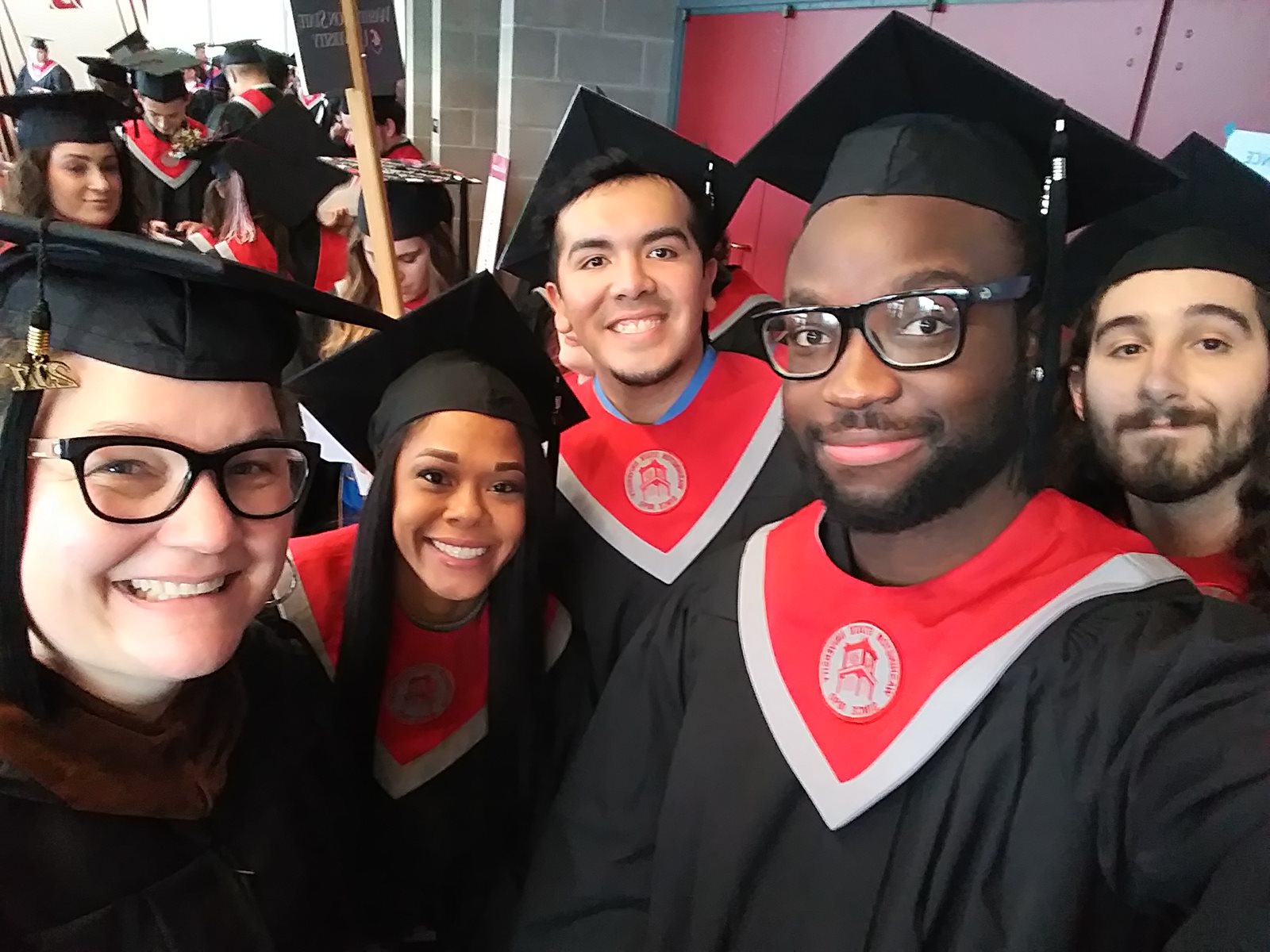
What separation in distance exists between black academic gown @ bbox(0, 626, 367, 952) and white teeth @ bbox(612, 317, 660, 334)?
0.94m

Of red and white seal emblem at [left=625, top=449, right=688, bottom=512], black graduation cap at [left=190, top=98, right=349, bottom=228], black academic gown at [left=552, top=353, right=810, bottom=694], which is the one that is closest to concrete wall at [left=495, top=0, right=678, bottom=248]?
black graduation cap at [left=190, top=98, right=349, bottom=228]

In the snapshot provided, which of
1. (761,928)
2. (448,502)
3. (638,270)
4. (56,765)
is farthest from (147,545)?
(638,270)

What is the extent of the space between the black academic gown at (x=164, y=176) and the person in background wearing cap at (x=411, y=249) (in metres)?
2.70

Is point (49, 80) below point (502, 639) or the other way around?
the other way around

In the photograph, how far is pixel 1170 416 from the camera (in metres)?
1.37

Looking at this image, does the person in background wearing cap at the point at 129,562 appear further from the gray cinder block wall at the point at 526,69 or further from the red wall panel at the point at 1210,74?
the gray cinder block wall at the point at 526,69

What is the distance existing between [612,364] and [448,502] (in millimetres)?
531

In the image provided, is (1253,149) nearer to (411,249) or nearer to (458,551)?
(458,551)

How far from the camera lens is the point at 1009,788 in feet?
3.29

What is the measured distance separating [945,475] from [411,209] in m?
2.65

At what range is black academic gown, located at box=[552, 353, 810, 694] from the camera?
6.36ft

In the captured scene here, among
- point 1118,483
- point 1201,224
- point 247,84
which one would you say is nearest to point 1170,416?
point 1118,483

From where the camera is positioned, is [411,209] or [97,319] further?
[411,209]

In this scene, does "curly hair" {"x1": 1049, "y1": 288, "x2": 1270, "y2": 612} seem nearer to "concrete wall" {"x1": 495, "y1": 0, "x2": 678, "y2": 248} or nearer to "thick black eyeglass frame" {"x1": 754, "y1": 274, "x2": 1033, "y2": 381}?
"thick black eyeglass frame" {"x1": 754, "y1": 274, "x2": 1033, "y2": 381}
